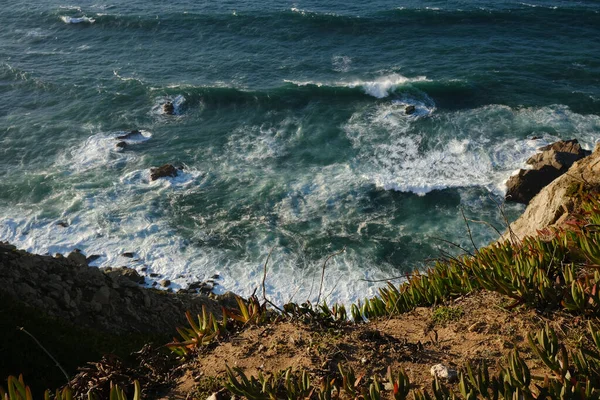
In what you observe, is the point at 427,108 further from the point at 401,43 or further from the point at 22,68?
the point at 22,68

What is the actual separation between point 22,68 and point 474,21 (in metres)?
35.4

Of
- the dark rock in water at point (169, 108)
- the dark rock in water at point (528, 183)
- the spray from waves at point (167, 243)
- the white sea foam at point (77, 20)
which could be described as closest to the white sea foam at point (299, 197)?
the spray from waves at point (167, 243)

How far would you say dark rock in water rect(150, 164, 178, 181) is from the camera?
2730 cm

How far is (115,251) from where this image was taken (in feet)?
74.2

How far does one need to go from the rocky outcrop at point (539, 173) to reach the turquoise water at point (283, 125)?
753mm

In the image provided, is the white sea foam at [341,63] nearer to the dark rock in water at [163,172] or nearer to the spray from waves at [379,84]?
the spray from waves at [379,84]

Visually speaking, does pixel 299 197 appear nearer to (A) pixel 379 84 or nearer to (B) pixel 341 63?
(A) pixel 379 84

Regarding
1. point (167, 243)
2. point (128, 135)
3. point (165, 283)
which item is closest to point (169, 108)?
point (128, 135)

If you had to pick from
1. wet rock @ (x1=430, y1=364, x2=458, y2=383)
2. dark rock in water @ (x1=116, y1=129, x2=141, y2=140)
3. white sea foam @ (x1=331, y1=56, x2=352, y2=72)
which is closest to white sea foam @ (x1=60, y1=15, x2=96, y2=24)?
dark rock in water @ (x1=116, y1=129, x2=141, y2=140)

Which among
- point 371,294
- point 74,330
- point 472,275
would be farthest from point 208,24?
point 472,275

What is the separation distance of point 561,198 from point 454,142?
18.7 m

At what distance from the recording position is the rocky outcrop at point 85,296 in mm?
13219

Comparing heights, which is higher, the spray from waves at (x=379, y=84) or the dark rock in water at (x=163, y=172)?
the spray from waves at (x=379, y=84)

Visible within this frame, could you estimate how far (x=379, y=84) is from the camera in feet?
116
